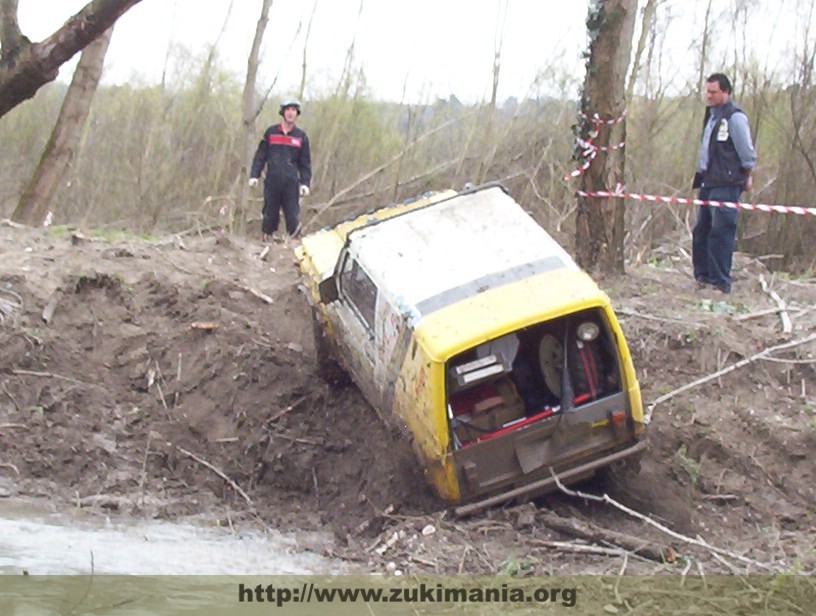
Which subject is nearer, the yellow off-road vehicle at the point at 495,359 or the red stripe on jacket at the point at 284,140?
the yellow off-road vehicle at the point at 495,359

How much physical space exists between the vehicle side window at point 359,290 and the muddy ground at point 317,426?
3.16 ft

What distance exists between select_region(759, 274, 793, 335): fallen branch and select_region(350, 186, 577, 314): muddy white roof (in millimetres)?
3630

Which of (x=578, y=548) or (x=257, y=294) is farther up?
(x=257, y=294)

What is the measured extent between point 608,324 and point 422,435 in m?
1.42

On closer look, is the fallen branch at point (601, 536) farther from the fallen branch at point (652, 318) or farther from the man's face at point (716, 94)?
the man's face at point (716, 94)

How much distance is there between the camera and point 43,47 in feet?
12.9

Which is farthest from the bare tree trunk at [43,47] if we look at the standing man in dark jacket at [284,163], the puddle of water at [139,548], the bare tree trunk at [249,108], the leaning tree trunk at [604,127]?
the bare tree trunk at [249,108]

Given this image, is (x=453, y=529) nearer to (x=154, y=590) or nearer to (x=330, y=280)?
(x=154, y=590)

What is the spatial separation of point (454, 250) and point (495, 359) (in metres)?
0.95

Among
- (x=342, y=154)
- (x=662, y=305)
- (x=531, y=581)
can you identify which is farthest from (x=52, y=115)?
(x=531, y=581)

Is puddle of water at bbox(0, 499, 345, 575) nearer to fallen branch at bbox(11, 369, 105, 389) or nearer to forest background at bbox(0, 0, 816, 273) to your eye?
fallen branch at bbox(11, 369, 105, 389)

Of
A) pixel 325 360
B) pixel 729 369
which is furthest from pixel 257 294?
pixel 729 369

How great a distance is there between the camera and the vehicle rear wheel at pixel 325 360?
9219 millimetres

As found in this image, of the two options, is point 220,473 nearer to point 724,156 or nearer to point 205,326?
point 205,326
